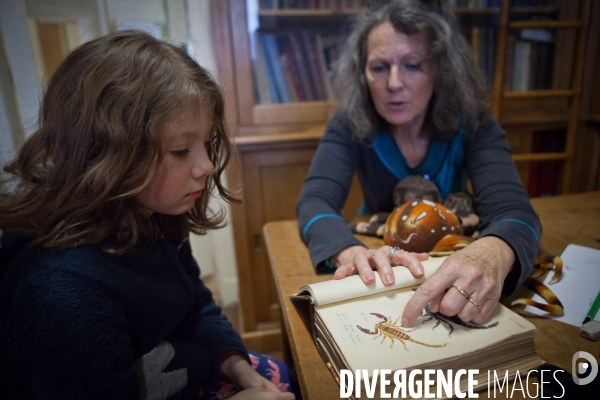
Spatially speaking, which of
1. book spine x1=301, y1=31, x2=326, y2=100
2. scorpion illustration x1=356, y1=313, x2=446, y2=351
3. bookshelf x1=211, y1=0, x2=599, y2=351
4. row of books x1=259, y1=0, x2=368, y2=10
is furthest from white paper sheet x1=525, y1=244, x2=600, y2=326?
row of books x1=259, y1=0, x2=368, y2=10

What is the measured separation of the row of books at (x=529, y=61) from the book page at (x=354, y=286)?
5.42 feet

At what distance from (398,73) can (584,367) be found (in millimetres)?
799

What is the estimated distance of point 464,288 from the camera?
60cm

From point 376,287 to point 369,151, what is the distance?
0.61 m

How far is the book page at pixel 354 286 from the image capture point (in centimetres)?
64

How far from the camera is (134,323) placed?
66 centimetres

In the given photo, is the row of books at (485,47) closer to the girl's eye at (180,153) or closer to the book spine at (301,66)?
the book spine at (301,66)

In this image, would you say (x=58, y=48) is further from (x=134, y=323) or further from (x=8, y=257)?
(x=134, y=323)

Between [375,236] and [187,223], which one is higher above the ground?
[187,223]

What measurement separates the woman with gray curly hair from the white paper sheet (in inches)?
3.4

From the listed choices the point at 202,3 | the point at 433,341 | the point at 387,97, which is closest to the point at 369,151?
the point at 387,97

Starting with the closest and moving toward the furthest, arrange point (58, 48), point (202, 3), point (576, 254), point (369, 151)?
1. point (576, 254)
2. point (369, 151)
3. point (58, 48)
4. point (202, 3)

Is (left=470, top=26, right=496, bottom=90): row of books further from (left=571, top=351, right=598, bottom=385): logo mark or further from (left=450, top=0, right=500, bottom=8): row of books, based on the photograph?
(left=571, top=351, right=598, bottom=385): logo mark

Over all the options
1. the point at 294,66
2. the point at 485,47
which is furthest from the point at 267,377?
the point at 485,47
